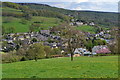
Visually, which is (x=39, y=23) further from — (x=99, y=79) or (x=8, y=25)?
(x=99, y=79)

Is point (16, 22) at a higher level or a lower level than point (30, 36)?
higher

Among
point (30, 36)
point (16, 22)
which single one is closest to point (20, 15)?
point (16, 22)

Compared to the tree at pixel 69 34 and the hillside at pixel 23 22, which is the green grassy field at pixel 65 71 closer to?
the tree at pixel 69 34

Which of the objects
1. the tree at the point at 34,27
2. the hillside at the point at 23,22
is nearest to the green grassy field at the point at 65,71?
the hillside at the point at 23,22

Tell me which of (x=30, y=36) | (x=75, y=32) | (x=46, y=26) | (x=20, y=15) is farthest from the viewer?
(x=20, y=15)

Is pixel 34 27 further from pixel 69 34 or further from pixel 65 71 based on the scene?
pixel 65 71

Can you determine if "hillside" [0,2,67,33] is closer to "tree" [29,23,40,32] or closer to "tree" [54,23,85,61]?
"tree" [29,23,40,32]

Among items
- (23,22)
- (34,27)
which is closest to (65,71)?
(34,27)

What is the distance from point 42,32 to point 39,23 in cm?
1371

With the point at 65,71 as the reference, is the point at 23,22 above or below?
above

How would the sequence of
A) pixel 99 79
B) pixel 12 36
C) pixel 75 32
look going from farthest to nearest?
pixel 12 36, pixel 75 32, pixel 99 79

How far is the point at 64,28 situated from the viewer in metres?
23.1

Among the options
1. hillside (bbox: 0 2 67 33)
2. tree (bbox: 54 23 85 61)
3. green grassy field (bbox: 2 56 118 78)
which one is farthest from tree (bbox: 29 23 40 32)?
green grassy field (bbox: 2 56 118 78)

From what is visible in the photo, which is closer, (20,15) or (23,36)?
(23,36)
